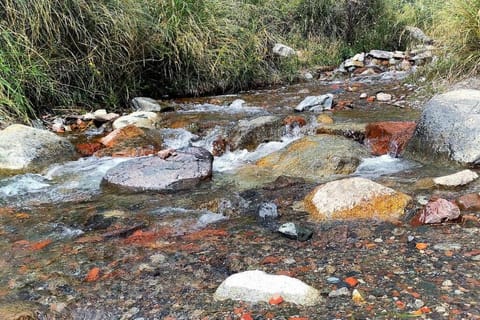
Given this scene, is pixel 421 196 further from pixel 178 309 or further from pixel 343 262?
pixel 178 309

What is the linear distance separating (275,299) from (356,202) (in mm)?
1093

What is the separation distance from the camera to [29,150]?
13.5ft

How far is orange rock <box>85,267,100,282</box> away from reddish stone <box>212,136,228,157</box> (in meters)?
2.56

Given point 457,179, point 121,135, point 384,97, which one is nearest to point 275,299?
point 457,179

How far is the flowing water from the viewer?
6.37ft

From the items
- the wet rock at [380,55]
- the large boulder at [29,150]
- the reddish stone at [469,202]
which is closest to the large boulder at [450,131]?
the reddish stone at [469,202]

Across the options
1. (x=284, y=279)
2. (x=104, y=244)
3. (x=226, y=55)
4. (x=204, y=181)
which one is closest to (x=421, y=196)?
(x=284, y=279)

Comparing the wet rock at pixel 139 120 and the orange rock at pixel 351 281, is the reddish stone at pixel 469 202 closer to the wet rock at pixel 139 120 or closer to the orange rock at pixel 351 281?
the orange rock at pixel 351 281

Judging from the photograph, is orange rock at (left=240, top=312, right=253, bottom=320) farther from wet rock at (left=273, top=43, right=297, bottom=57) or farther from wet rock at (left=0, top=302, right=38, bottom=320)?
wet rock at (left=273, top=43, right=297, bottom=57)

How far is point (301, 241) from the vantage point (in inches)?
93.4

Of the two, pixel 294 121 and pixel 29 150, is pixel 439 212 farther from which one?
pixel 29 150

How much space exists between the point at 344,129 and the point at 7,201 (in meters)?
2.99

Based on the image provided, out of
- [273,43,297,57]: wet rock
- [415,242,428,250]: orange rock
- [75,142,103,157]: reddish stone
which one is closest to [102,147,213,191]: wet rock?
[75,142,103,157]: reddish stone

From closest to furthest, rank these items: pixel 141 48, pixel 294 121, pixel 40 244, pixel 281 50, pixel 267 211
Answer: pixel 40 244 → pixel 267 211 → pixel 294 121 → pixel 141 48 → pixel 281 50
